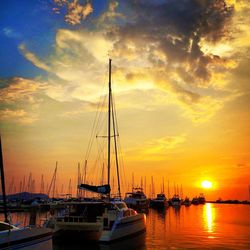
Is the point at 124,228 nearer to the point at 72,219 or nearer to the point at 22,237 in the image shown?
the point at 72,219

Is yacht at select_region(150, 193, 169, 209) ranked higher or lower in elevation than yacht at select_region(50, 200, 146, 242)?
higher

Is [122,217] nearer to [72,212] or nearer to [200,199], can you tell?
[72,212]

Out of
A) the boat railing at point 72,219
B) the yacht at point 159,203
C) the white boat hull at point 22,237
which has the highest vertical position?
the yacht at point 159,203

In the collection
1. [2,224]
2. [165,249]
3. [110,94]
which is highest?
[110,94]

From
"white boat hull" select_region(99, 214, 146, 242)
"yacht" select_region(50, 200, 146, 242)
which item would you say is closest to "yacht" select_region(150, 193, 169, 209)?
"white boat hull" select_region(99, 214, 146, 242)

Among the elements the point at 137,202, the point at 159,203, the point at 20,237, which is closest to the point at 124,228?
the point at 20,237

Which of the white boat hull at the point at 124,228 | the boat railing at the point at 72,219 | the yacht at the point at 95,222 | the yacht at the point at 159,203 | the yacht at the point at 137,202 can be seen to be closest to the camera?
the white boat hull at the point at 124,228

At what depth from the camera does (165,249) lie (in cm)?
2488

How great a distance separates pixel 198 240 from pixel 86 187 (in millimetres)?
10538

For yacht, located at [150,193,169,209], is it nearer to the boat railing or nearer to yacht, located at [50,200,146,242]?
yacht, located at [50,200,146,242]

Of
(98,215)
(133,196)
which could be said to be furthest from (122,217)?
(133,196)

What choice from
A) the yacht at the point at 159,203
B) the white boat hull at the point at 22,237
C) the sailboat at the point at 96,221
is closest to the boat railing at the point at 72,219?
the sailboat at the point at 96,221

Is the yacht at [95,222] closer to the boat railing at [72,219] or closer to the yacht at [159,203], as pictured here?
the boat railing at [72,219]

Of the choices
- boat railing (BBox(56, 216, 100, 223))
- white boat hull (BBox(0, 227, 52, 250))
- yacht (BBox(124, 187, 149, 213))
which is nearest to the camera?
white boat hull (BBox(0, 227, 52, 250))
